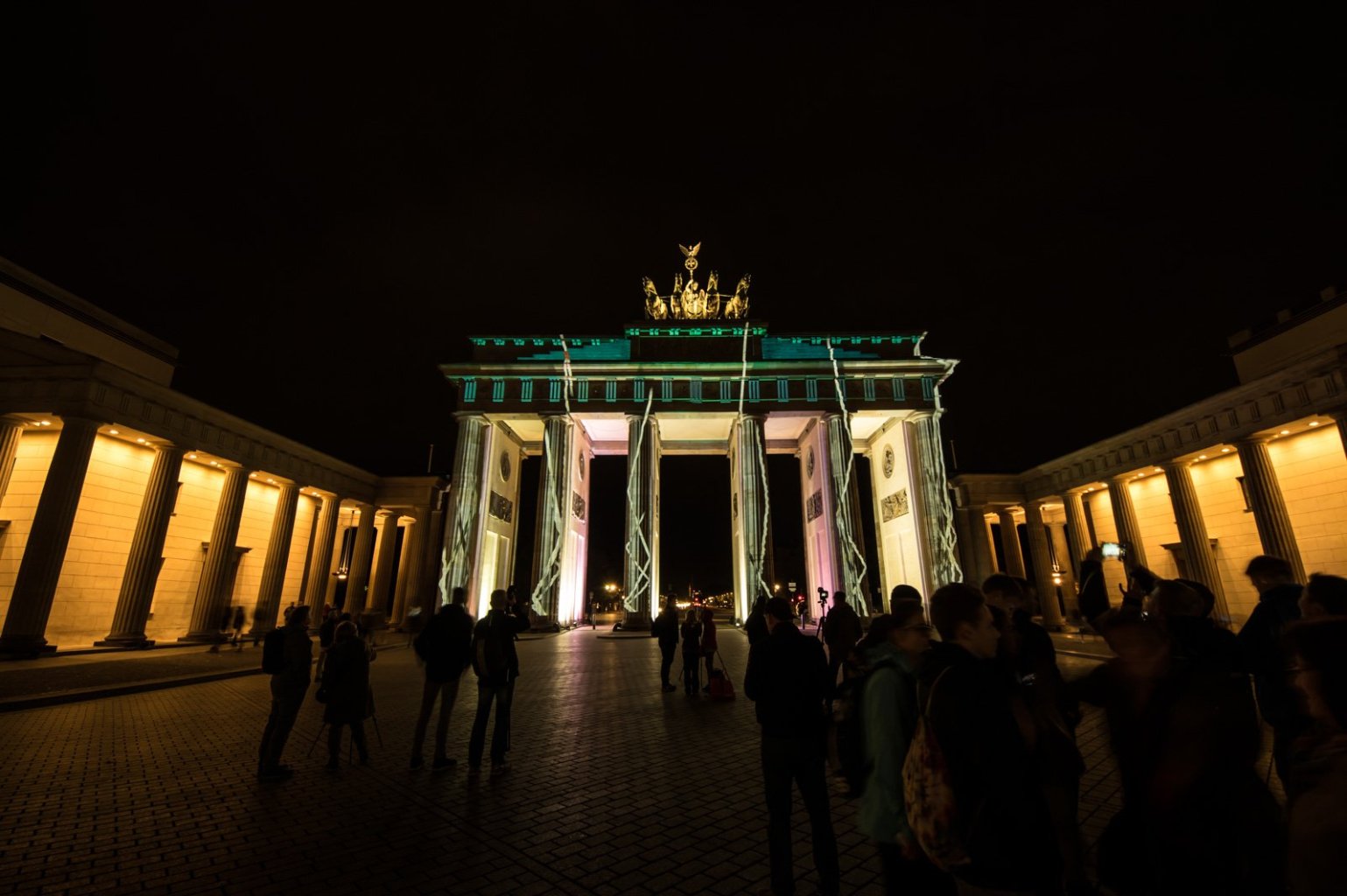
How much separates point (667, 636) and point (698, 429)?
2349 cm

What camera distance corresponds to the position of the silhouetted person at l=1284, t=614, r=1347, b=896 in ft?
4.82

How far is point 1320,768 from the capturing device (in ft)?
5.28

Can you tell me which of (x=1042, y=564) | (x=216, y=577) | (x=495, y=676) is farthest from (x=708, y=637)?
(x=1042, y=564)

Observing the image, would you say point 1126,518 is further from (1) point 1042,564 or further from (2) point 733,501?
(2) point 733,501

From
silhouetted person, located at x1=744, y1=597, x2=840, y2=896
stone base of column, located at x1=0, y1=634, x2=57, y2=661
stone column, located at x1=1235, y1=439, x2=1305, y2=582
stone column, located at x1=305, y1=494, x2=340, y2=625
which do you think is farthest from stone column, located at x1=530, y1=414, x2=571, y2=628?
stone column, located at x1=1235, y1=439, x2=1305, y2=582

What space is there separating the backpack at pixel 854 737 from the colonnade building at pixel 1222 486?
20455 mm

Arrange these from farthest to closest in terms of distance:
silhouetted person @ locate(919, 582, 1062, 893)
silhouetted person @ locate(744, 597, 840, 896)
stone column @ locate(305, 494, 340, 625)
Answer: stone column @ locate(305, 494, 340, 625) → silhouetted person @ locate(744, 597, 840, 896) → silhouetted person @ locate(919, 582, 1062, 893)

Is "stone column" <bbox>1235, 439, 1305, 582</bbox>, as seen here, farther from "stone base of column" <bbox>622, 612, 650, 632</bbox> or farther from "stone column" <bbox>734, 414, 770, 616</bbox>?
"stone base of column" <bbox>622, 612, 650, 632</bbox>

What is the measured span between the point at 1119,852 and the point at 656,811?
3730 millimetres

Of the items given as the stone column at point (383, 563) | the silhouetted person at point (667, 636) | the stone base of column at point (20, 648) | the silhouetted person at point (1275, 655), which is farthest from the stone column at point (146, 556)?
the silhouetted person at point (1275, 655)

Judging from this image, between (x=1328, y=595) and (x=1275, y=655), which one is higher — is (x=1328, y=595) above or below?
above

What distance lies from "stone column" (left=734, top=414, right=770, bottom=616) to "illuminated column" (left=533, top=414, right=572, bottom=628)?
31.5 feet

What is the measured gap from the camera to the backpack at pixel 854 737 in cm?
287

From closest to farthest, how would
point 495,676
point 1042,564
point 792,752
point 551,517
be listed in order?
point 792,752 < point 495,676 < point 551,517 < point 1042,564
